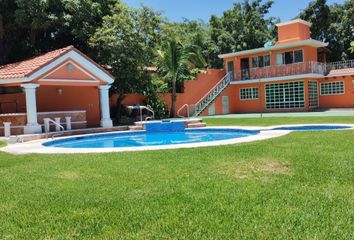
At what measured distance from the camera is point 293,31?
35.8 meters

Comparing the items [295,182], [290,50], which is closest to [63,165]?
[295,182]

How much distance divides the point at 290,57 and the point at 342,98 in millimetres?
5664

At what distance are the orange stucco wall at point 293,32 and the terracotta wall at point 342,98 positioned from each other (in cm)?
478

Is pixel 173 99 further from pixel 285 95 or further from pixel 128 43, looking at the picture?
pixel 285 95

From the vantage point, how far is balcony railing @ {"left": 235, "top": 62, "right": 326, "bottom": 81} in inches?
1298

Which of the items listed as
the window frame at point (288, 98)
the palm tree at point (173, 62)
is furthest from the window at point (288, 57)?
the palm tree at point (173, 62)

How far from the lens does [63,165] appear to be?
9000 millimetres

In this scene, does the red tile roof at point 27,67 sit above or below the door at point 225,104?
above

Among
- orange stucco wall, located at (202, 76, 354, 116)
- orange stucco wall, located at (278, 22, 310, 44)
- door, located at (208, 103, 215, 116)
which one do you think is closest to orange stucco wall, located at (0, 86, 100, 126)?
orange stucco wall, located at (202, 76, 354, 116)

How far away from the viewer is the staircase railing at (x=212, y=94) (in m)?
33.7

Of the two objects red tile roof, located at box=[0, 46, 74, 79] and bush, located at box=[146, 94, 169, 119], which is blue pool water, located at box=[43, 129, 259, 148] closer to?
red tile roof, located at box=[0, 46, 74, 79]

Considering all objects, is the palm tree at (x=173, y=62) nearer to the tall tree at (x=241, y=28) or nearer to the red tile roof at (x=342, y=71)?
the tall tree at (x=241, y=28)

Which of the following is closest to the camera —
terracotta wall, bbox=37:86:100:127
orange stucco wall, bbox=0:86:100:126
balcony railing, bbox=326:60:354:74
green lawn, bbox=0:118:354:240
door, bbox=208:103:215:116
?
green lawn, bbox=0:118:354:240

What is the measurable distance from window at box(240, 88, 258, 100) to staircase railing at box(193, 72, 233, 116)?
180 cm
